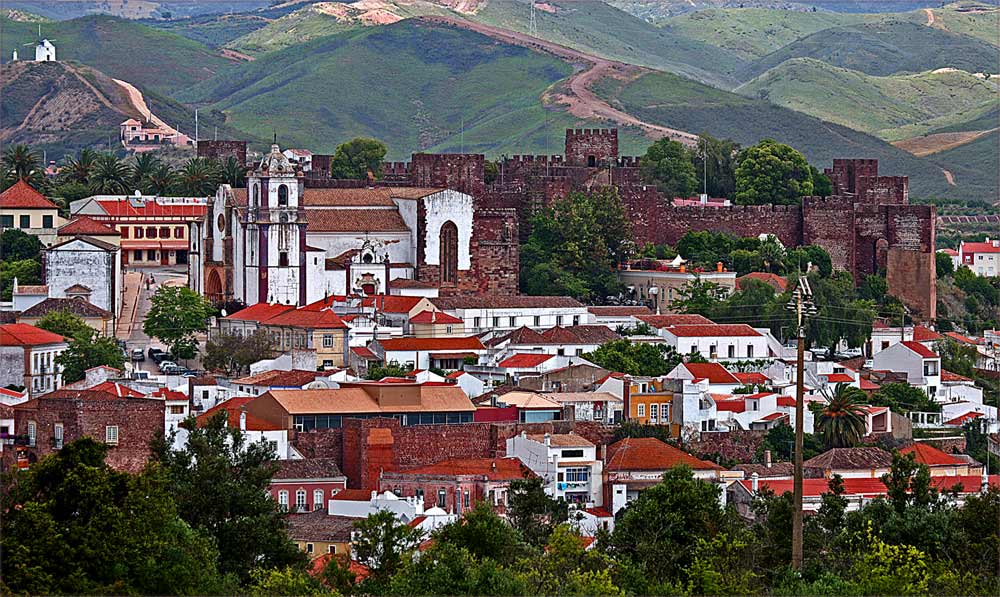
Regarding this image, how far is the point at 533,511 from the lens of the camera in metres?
38.4

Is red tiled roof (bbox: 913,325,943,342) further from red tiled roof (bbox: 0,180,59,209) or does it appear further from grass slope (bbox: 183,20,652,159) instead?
grass slope (bbox: 183,20,652,159)

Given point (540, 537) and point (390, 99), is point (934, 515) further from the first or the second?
point (390, 99)

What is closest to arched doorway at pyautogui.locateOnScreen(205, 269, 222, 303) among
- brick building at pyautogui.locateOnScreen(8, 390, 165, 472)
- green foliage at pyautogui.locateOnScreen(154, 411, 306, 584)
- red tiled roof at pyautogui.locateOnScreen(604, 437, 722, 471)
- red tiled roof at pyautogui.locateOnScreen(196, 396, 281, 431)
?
red tiled roof at pyautogui.locateOnScreen(196, 396, 281, 431)

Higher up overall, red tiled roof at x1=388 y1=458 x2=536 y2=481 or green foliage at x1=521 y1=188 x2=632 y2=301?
green foliage at x1=521 y1=188 x2=632 y2=301

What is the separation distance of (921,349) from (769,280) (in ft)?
21.4

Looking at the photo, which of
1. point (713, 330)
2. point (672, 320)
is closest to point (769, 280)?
point (672, 320)

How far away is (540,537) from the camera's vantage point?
3678 centimetres

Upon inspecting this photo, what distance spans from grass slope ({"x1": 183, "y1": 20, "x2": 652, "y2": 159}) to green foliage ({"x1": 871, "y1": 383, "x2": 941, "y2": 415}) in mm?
77727

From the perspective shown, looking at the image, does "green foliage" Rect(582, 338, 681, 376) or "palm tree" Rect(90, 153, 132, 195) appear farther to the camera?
"palm tree" Rect(90, 153, 132, 195)

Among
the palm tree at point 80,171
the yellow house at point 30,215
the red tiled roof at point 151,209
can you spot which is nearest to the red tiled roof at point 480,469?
the red tiled roof at point 151,209

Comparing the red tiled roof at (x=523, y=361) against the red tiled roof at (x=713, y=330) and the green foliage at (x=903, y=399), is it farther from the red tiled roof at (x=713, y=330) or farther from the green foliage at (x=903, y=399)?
the green foliage at (x=903, y=399)

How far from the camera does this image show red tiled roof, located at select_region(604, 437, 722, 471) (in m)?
43.5

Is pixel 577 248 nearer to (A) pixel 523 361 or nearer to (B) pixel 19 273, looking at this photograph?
(A) pixel 523 361

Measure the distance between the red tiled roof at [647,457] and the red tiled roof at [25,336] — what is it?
13.1 meters
